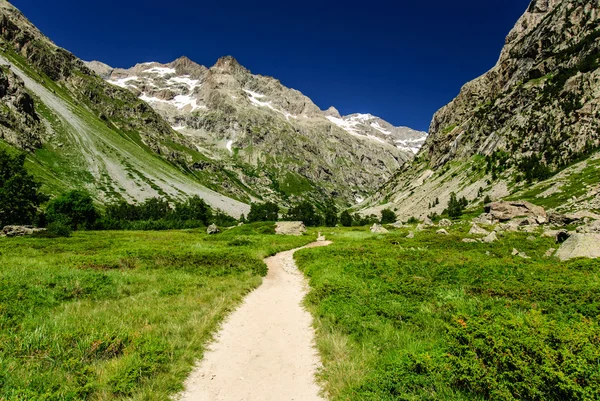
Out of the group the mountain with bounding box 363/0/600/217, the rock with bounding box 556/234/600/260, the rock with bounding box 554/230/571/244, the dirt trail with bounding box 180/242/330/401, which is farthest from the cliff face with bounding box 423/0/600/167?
the dirt trail with bounding box 180/242/330/401

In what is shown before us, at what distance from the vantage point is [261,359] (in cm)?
1039

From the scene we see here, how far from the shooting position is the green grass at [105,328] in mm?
7738

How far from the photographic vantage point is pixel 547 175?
108m

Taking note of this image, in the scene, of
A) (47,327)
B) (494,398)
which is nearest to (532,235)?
(494,398)

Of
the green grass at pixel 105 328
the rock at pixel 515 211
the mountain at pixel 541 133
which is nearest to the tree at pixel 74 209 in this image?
the green grass at pixel 105 328

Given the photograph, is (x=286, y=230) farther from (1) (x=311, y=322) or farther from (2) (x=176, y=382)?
(2) (x=176, y=382)

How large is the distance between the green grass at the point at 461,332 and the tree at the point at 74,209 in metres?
88.5

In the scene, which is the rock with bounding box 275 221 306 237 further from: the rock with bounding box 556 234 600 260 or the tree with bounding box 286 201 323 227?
the tree with bounding box 286 201 323 227

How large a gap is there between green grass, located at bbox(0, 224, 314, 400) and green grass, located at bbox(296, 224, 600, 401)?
499cm

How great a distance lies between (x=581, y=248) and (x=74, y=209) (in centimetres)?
10270

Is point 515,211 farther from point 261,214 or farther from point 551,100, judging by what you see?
point 261,214

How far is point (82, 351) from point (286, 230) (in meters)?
56.9

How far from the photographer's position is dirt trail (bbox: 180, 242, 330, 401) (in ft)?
27.5

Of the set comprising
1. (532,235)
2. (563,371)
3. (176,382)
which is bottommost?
(176,382)
